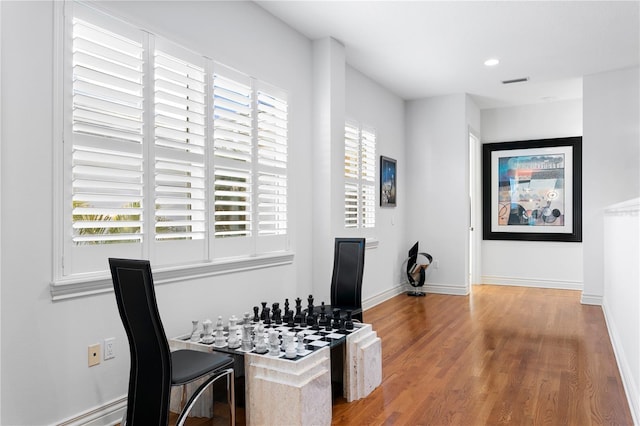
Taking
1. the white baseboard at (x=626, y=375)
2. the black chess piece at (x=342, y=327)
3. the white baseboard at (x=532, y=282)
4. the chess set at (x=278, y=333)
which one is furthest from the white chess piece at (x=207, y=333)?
the white baseboard at (x=532, y=282)

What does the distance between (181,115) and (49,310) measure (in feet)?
4.63

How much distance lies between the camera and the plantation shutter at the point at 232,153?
3.23 metres

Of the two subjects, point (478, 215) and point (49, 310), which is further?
point (478, 215)

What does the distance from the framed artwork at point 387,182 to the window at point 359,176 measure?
254mm

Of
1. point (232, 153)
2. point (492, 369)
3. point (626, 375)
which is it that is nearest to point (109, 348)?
point (232, 153)

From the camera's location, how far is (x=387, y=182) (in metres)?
6.16

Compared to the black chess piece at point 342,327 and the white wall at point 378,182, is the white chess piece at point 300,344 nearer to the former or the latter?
the black chess piece at point 342,327

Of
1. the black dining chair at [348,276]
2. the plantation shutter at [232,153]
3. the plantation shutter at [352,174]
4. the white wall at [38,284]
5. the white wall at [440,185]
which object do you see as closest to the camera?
the white wall at [38,284]

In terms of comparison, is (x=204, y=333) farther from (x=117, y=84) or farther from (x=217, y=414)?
(x=117, y=84)

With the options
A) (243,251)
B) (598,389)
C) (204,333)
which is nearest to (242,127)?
(243,251)

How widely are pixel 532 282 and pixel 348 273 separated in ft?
15.4

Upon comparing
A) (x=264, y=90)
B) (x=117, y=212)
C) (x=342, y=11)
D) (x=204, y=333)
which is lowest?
(x=204, y=333)

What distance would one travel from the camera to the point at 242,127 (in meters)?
3.45

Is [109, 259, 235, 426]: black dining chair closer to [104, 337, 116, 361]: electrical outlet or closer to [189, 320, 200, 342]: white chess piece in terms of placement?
[104, 337, 116, 361]: electrical outlet
